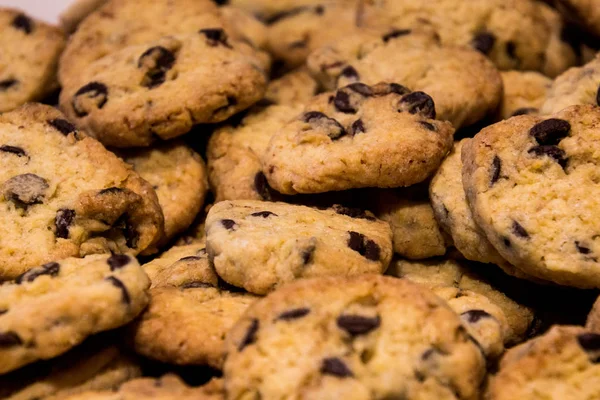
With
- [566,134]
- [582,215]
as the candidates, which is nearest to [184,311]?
[582,215]

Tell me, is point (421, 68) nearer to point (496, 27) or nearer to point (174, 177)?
point (496, 27)

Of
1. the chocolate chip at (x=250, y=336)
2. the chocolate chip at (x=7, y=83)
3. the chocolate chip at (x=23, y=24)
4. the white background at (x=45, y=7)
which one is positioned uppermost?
the chocolate chip at (x=250, y=336)

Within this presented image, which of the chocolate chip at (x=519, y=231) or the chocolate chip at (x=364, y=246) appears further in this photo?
the chocolate chip at (x=364, y=246)

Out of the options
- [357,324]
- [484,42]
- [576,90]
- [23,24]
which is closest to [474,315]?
[357,324]

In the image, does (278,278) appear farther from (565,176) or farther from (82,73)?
(82,73)

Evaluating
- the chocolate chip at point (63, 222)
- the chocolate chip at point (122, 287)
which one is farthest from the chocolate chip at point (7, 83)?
the chocolate chip at point (122, 287)

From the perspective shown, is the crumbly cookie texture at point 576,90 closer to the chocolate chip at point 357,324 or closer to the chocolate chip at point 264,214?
the chocolate chip at point 264,214
